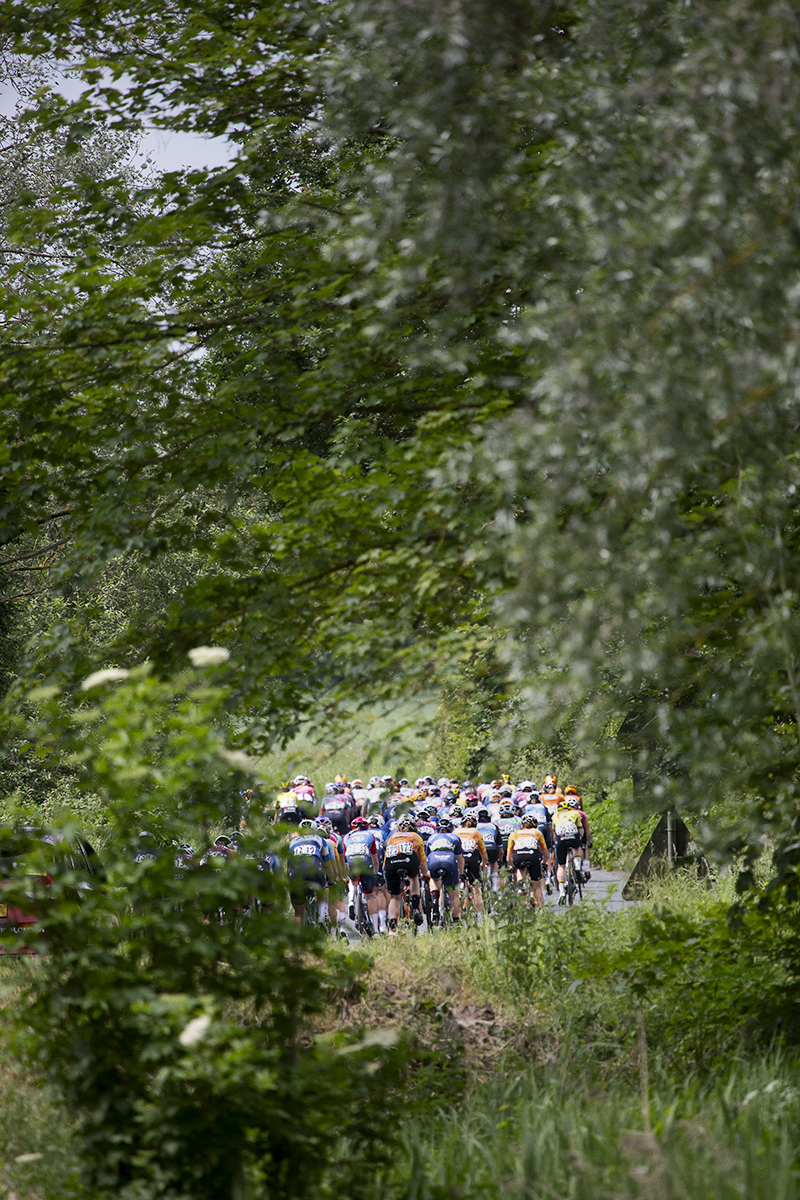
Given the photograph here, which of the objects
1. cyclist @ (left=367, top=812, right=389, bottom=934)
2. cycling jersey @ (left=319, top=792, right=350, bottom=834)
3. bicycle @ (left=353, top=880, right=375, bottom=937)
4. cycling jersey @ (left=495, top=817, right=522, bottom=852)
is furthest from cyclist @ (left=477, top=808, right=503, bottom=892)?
cycling jersey @ (left=319, top=792, right=350, bottom=834)

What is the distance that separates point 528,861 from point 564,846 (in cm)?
179

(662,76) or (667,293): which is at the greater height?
(662,76)

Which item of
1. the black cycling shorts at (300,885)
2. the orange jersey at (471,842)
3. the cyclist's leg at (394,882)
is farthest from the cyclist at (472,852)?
the black cycling shorts at (300,885)

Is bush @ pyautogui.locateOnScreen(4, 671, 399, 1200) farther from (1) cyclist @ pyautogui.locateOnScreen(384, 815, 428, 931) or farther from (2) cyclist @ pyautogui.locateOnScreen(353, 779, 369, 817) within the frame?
(2) cyclist @ pyautogui.locateOnScreen(353, 779, 369, 817)

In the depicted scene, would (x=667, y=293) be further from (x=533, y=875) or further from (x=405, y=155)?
(x=533, y=875)

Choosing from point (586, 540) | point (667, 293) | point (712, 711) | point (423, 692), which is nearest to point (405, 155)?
point (667, 293)

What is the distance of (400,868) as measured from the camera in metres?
13.6

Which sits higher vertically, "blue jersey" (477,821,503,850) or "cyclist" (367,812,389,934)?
"blue jersey" (477,821,503,850)

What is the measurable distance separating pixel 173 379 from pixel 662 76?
3947 millimetres

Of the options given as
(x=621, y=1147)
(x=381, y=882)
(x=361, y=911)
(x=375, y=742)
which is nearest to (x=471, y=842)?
(x=381, y=882)

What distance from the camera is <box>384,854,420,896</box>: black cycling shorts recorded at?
44.4 feet

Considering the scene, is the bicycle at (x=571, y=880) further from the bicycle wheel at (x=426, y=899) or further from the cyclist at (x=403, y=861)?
the cyclist at (x=403, y=861)

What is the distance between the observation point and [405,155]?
12.0 feet

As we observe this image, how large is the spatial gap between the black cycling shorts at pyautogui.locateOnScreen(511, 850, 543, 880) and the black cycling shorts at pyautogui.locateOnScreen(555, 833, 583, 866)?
1.52 meters
